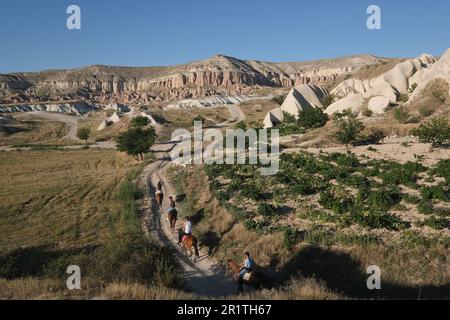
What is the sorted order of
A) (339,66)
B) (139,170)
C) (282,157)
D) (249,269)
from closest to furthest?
(249,269) < (282,157) < (139,170) < (339,66)

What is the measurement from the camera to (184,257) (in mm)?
14445

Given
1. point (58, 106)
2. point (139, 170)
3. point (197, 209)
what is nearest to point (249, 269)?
point (197, 209)

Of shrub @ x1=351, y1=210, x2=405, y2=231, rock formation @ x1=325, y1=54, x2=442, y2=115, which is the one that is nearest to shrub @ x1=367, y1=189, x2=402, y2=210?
shrub @ x1=351, y1=210, x2=405, y2=231

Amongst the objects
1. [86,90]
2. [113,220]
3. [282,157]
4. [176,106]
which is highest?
[86,90]

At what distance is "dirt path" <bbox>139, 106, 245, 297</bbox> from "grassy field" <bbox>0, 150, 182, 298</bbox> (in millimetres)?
609

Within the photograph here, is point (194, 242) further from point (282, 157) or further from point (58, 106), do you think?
point (58, 106)

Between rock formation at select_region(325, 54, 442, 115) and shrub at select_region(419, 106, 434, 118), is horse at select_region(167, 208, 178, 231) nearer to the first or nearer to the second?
shrub at select_region(419, 106, 434, 118)

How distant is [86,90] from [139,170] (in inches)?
6310

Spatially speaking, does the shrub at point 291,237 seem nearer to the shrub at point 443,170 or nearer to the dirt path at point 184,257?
the dirt path at point 184,257

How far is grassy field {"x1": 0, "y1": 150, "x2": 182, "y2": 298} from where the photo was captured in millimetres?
9883

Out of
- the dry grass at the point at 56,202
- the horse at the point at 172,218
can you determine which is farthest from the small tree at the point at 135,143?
the horse at the point at 172,218

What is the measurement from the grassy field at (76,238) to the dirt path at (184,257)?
0.61 m

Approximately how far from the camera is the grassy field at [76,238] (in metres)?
9.88

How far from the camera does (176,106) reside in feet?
362
